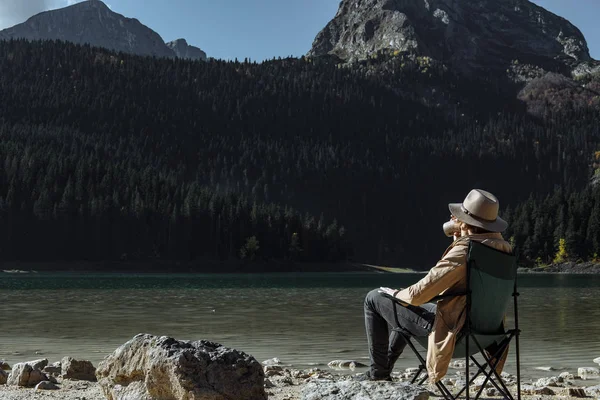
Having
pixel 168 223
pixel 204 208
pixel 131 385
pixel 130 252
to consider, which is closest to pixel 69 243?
pixel 130 252

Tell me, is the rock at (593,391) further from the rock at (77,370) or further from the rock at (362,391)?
the rock at (77,370)

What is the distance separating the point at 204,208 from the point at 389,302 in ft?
469

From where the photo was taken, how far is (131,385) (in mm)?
7418

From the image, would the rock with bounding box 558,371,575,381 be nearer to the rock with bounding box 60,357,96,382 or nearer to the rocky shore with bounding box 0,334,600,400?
the rocky shore with bounding box 0,334,600,400

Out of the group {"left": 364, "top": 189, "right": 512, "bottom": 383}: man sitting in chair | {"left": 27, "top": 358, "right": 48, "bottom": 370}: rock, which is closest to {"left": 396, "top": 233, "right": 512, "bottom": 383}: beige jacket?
{"left": 364, "top": 189, "right": 512, "bottom": 383}: man sitting in chair

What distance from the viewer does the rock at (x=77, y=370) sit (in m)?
10.1

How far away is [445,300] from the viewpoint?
691 cm

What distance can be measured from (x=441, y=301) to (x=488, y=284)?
0.46 m

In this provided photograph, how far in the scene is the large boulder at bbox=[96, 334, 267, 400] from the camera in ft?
22.7

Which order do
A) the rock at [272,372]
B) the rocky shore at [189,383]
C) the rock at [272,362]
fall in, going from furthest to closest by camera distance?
the rock at [272,362]
the rock at [272,372]
the rocky shore at [189,383]

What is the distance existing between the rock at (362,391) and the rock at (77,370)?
4714mm

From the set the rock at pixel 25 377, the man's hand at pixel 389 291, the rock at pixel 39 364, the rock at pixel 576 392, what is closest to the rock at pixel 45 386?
the rock at pixel 25 377

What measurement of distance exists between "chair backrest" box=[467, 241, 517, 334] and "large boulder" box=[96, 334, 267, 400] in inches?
86.0

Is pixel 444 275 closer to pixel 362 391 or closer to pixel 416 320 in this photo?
pixel 416 320
